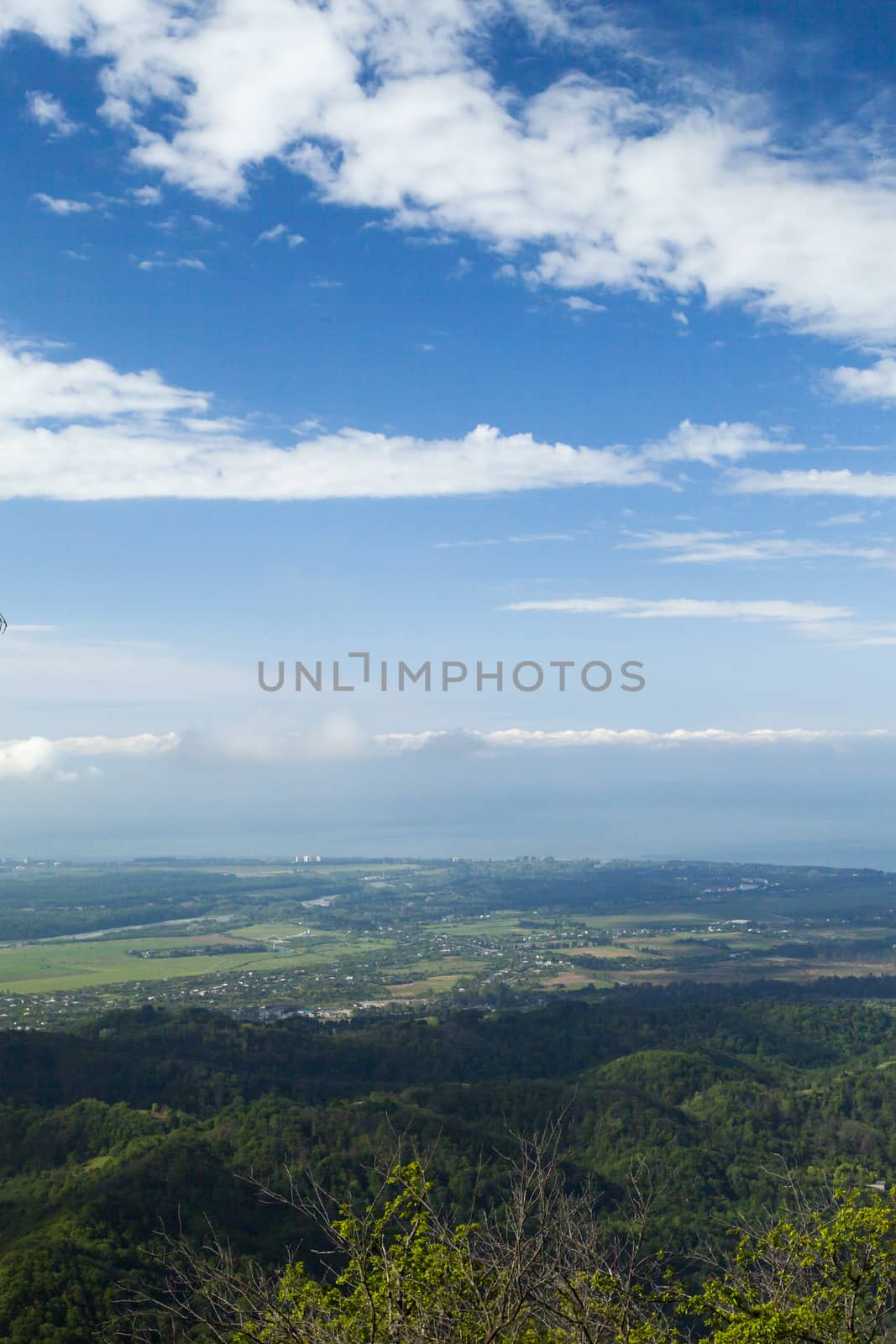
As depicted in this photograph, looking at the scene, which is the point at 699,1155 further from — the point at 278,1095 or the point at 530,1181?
the point at 530,1181

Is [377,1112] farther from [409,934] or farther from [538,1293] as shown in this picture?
[409,934]

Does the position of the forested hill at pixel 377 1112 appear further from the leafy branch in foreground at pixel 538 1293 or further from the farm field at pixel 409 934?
the farm field at pixel 409 934

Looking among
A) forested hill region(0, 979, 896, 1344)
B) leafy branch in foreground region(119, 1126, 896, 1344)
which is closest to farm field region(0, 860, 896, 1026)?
forested hill region(0, 979, 896, 1344)

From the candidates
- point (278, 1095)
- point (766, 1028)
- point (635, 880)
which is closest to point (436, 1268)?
point (278, 1095)

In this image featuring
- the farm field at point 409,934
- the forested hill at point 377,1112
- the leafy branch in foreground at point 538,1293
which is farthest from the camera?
the farm field at point 409,934

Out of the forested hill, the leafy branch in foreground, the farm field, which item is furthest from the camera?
the farm field

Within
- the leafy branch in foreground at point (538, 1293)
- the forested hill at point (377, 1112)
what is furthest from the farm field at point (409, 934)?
the leafy branch in foreground at point (538, 1293)

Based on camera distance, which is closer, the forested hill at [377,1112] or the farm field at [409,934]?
the forested hill at [377,1112]

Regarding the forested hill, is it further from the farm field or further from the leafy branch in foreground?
the farm field

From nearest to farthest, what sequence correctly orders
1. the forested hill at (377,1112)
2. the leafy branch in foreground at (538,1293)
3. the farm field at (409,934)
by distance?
1. the leafy branch in foreground at (538,1293)
2. the forested hill at (377,1112)
3. the farm field at (409,934)
